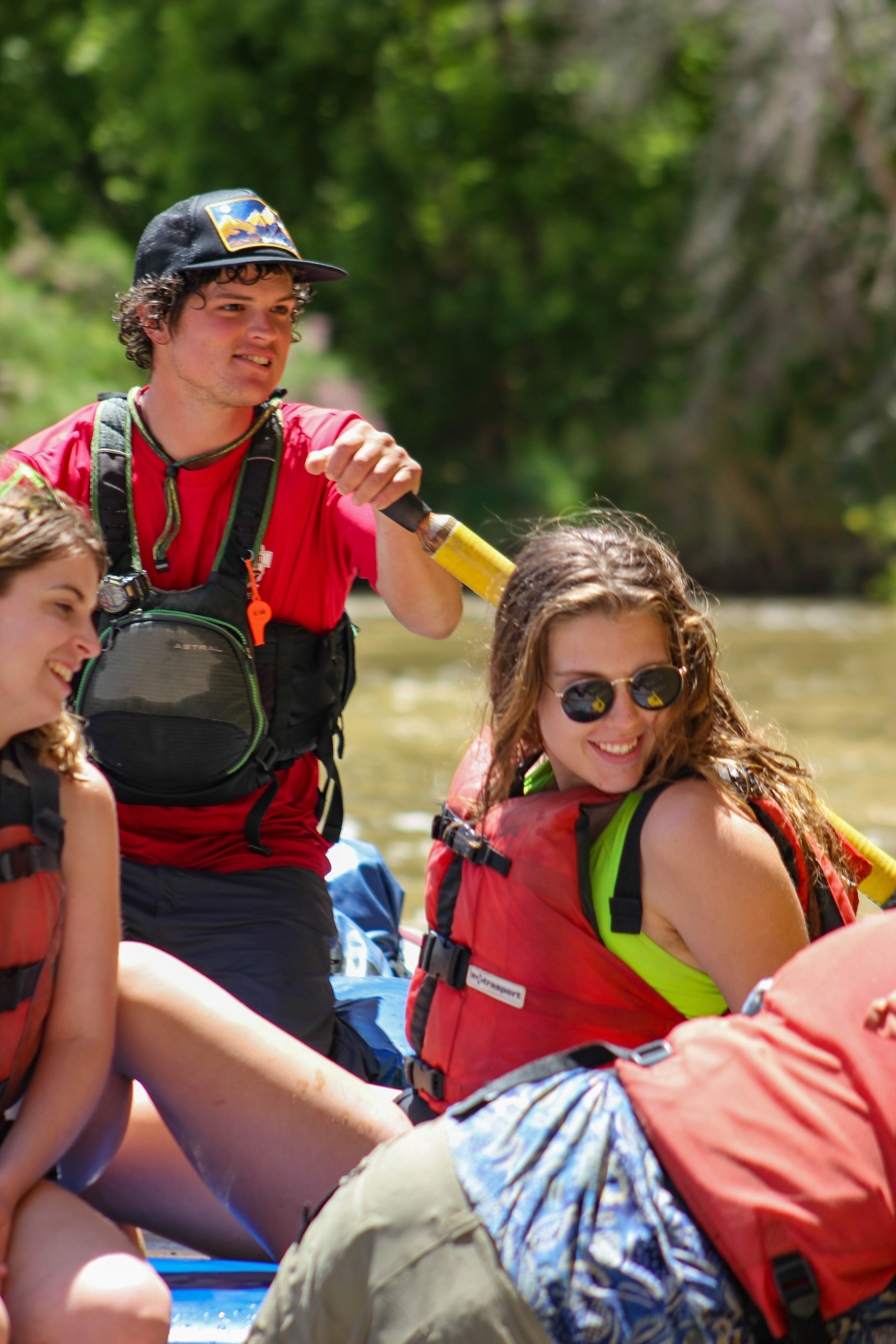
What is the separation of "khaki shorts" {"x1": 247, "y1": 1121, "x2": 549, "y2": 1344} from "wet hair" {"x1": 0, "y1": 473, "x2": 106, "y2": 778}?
1.87 feet

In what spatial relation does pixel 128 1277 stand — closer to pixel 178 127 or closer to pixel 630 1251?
pixel 630 1251

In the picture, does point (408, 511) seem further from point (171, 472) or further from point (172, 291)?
point (172, 291)

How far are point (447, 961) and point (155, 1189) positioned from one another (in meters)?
0.42

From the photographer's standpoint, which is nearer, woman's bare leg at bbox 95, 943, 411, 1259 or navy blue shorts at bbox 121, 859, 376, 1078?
woman's bare leg at bbox 95, 943, 411, 1259

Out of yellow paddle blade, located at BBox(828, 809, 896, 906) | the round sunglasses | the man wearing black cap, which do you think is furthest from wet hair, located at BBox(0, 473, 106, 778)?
yellow paddle blade, located at BBox(828, 809, 896, 906)

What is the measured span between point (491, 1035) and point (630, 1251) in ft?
1.93

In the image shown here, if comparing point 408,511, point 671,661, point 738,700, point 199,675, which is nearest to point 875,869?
point 671,661

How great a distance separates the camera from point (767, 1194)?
3.40 feet

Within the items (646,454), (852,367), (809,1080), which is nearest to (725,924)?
(809,1080)

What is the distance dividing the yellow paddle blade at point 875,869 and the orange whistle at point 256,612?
918 millimetres

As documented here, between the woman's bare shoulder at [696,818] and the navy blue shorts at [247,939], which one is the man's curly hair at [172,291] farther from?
the woman's bare shoulder at [696,818]

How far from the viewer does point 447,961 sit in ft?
5.57

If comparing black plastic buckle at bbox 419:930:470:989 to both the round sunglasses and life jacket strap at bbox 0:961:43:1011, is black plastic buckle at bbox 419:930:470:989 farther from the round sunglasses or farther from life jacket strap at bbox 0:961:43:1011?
life jacket strap at bbox 0:961:43:1011

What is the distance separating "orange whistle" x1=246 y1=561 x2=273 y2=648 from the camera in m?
2.24
